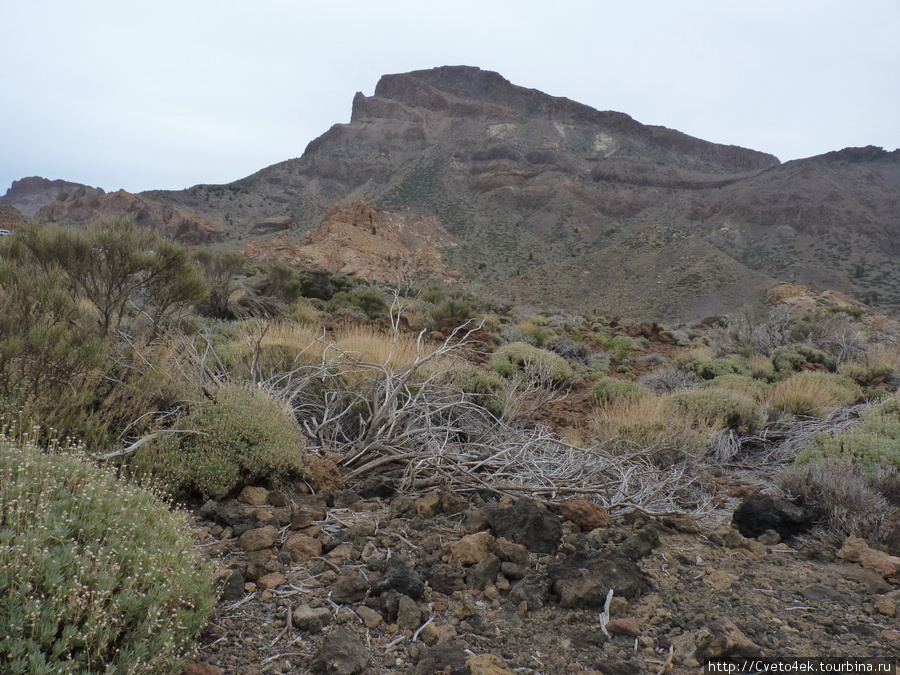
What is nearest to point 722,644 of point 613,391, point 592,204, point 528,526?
point 528,526

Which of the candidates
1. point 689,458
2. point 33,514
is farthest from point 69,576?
point 689,458

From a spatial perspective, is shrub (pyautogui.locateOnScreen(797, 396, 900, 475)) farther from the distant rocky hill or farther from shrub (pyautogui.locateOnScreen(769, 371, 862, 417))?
the distant rocky hill

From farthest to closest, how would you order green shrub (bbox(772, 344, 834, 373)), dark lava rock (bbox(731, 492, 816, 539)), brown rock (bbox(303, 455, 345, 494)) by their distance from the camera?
green shrub (bbox(772, 344, 834, 373)) → brown rock (bbox(303, 455, 345, 494)) → dark lava rock (bbox(731, 492, 816, 539))

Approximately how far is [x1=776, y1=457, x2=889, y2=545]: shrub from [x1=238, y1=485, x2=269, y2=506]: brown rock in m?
3.56

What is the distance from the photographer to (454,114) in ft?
281

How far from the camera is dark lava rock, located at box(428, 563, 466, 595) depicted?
2408 mm

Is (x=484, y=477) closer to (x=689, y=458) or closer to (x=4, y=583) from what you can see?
(x=689, y=458)

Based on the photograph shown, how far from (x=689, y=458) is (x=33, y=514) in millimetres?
4643

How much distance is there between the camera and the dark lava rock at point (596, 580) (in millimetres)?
2322

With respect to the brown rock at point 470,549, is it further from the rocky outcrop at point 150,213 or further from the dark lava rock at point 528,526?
the rocky outcrop at point 150,213

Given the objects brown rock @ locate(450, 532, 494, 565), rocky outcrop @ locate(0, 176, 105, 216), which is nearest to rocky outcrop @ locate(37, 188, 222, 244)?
brown rock @ locate(450, 532, 494, 565)

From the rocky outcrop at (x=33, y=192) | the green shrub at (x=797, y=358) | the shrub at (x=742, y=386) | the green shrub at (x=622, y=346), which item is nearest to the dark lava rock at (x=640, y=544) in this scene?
the shrub at (x=742, y=386)

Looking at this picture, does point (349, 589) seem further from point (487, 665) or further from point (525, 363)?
point (525, 363)

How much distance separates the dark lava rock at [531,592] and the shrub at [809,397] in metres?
5.24
